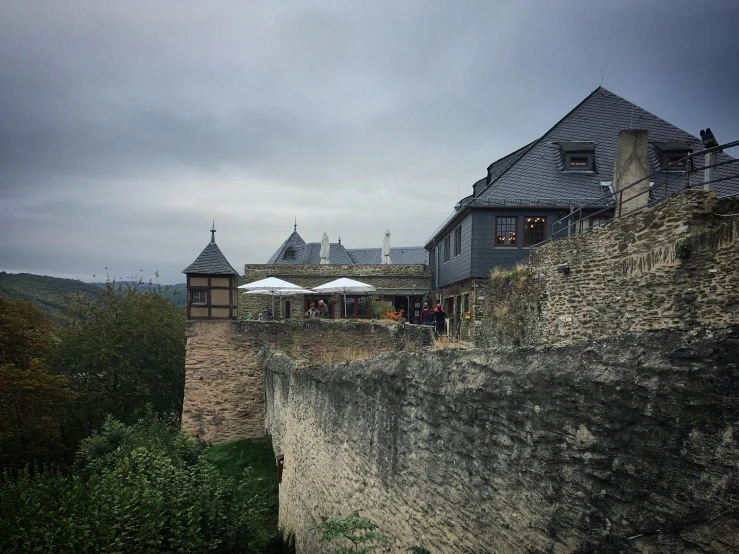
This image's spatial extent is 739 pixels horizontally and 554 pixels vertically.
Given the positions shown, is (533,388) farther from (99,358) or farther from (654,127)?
(99,358)

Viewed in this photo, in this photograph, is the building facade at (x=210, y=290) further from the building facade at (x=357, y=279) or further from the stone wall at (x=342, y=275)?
the stone wall at (x=342, y=275)

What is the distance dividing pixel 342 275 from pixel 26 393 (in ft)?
61.2

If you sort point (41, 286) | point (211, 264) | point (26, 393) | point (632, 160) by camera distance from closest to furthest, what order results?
1. point (632, 160)
2. point (211, 264)
3. point (26, 393)
4. point (41, 286)

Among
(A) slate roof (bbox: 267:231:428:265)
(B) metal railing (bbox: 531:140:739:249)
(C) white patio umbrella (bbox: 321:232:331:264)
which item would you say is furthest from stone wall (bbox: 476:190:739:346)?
(A) slate roof (bbox: 267:231:428:265)

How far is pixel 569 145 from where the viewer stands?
71.5ft

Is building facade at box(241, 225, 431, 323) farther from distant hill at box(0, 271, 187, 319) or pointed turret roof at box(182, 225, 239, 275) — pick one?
pointed turret roof at box(182, 225, 239, 275)

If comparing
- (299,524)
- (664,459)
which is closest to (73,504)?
(299,524)

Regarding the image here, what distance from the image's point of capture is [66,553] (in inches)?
254

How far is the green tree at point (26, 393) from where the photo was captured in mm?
19703

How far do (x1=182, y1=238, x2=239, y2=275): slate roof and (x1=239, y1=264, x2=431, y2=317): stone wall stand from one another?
13183mm

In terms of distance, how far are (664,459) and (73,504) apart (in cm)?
839

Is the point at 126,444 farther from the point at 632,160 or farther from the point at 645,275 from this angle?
the point at 632,160

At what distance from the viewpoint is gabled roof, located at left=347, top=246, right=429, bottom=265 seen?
47.0m

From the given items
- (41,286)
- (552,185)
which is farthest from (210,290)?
(41,286)
